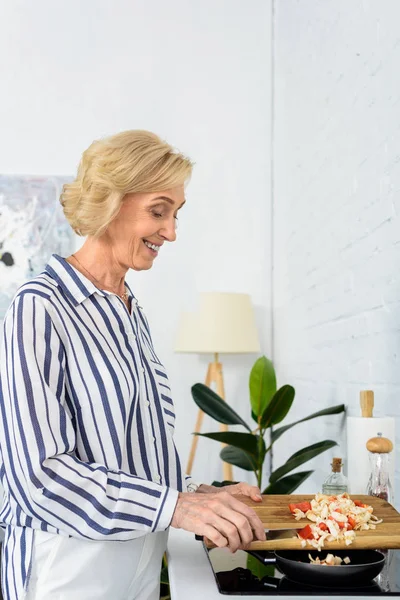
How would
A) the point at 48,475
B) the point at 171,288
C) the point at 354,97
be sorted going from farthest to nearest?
1. the point at 171,288
2. the point at 354,97
3. the point at 48,475

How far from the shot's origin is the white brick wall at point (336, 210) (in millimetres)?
1930

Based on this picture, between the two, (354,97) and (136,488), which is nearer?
(136,488)

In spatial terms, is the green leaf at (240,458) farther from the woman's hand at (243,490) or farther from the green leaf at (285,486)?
the woman's hand at (243,490)

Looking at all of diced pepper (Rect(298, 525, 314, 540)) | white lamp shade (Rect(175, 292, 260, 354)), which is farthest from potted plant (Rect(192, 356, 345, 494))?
diced pepper (Rect(298, 525, 314, 540))

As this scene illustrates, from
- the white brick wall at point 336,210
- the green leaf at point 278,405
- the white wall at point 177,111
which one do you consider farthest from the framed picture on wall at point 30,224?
the green leaf at point 278,405

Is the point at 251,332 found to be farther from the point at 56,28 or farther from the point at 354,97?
the point at 56,28

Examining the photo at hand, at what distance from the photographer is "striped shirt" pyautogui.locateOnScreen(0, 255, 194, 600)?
3.58ft

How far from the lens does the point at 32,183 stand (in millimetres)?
3982

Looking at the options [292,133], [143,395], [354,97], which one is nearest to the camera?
[143,395]

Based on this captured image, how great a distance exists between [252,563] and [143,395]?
0.35m

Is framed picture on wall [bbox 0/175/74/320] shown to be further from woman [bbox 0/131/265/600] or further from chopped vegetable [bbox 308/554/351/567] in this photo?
chopped vegetable [bbox 308/554/351/567]

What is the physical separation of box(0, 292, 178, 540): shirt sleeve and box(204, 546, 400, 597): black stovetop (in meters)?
0.12

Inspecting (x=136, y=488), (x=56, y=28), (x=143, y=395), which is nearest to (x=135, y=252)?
(x=143, y=395)

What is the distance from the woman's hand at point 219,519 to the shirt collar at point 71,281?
1.31 feet
